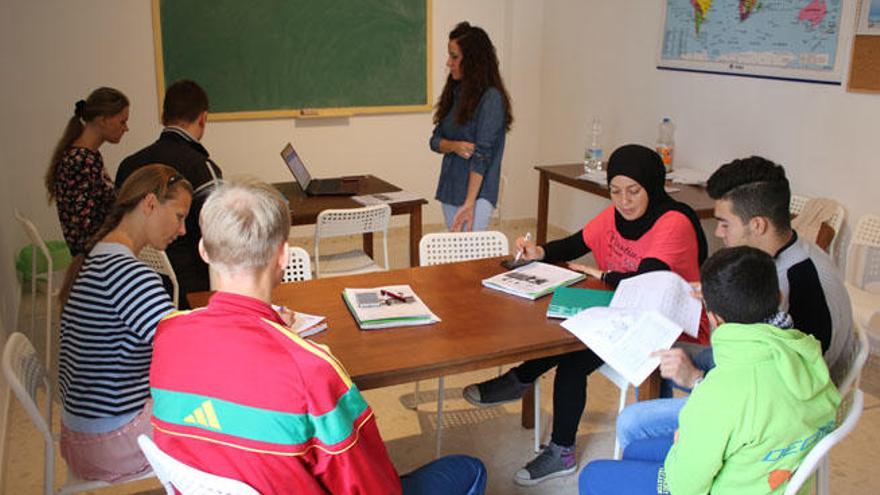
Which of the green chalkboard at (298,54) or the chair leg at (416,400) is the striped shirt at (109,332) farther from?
the green chalkboard at (298,54)

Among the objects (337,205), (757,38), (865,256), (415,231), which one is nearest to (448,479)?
(337,205)

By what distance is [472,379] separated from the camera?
3.55 m

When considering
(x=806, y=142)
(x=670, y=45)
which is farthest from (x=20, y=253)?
(x=806, y=142)

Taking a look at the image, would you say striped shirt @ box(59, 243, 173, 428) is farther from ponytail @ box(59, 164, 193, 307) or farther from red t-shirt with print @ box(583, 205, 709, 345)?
red t-shirt with print @ box(583, 205, 709, 345)

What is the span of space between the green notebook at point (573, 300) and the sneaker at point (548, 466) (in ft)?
2.09

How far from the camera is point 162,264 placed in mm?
3117

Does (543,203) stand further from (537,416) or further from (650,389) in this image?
(650,389)

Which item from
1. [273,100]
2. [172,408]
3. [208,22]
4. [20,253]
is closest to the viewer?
[172,408]

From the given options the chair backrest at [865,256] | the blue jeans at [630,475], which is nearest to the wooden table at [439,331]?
the blue jeans at [630,475]

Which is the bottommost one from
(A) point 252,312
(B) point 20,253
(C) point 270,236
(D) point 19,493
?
(D) point 19,493

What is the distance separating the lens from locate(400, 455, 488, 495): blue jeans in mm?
1785

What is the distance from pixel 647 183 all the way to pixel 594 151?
2.64m

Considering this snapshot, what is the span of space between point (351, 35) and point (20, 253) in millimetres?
2561

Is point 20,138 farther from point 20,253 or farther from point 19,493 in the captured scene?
point 19,493
